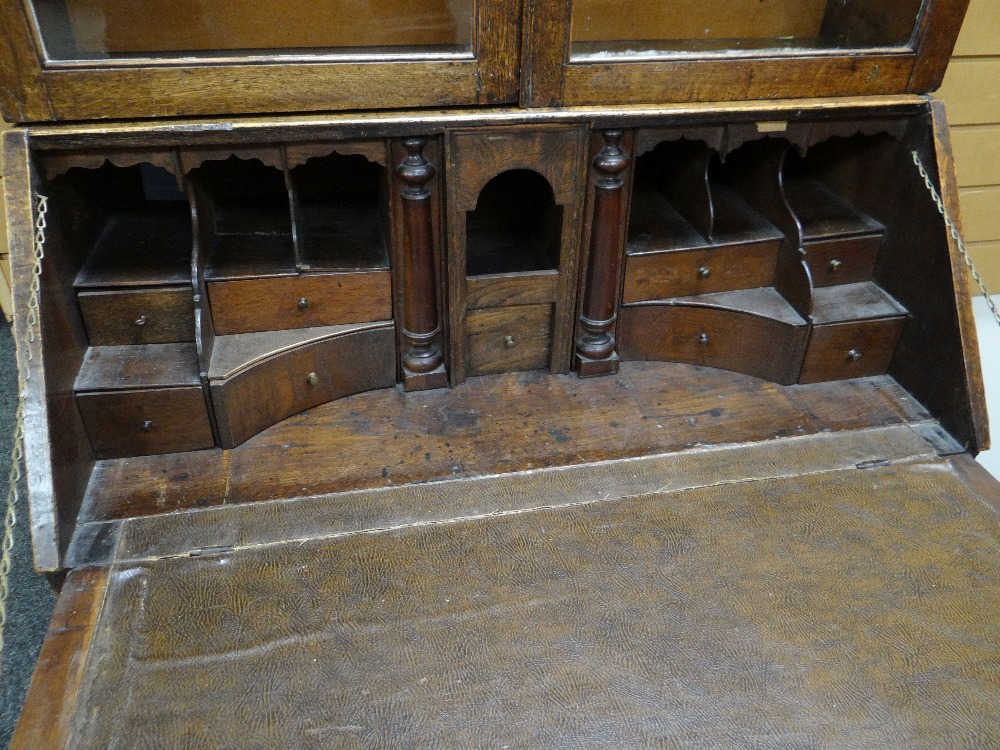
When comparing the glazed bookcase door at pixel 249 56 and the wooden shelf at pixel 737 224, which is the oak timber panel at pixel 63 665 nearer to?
the glazed bookcase door at pixel 249 56

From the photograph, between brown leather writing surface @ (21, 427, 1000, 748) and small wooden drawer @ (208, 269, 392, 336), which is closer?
brown leather writing surface @ (21, 427, 1000, 748)

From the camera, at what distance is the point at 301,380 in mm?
1788

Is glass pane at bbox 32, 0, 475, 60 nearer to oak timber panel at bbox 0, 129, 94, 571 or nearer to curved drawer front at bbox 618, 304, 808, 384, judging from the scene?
oak timber panel at bbox 0, 129, 94, 571

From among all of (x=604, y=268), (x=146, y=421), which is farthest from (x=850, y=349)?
(x=146, y=421)

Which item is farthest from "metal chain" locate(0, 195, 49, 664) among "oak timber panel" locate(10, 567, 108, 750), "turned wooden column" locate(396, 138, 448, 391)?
"turned wooden column" locate(396, 138, 448, 391)

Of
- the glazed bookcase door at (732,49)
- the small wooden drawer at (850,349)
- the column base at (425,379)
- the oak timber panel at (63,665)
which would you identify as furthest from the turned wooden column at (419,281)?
the small wooden drawer at (850,349)

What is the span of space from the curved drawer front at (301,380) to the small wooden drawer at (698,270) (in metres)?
0.61

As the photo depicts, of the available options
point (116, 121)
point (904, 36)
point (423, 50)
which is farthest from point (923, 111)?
point (116, 121)

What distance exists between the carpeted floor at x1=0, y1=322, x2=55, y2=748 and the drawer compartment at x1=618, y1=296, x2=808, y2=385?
1457mm

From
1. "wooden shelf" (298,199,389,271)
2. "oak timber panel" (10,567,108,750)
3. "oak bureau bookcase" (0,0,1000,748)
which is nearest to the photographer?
"oak timber panel" (10,567,108,750)

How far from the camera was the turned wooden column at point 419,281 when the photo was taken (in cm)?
160

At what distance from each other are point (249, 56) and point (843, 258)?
147 cm

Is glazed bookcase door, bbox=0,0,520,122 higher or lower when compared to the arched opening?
higher

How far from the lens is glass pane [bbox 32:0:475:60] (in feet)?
4.81
